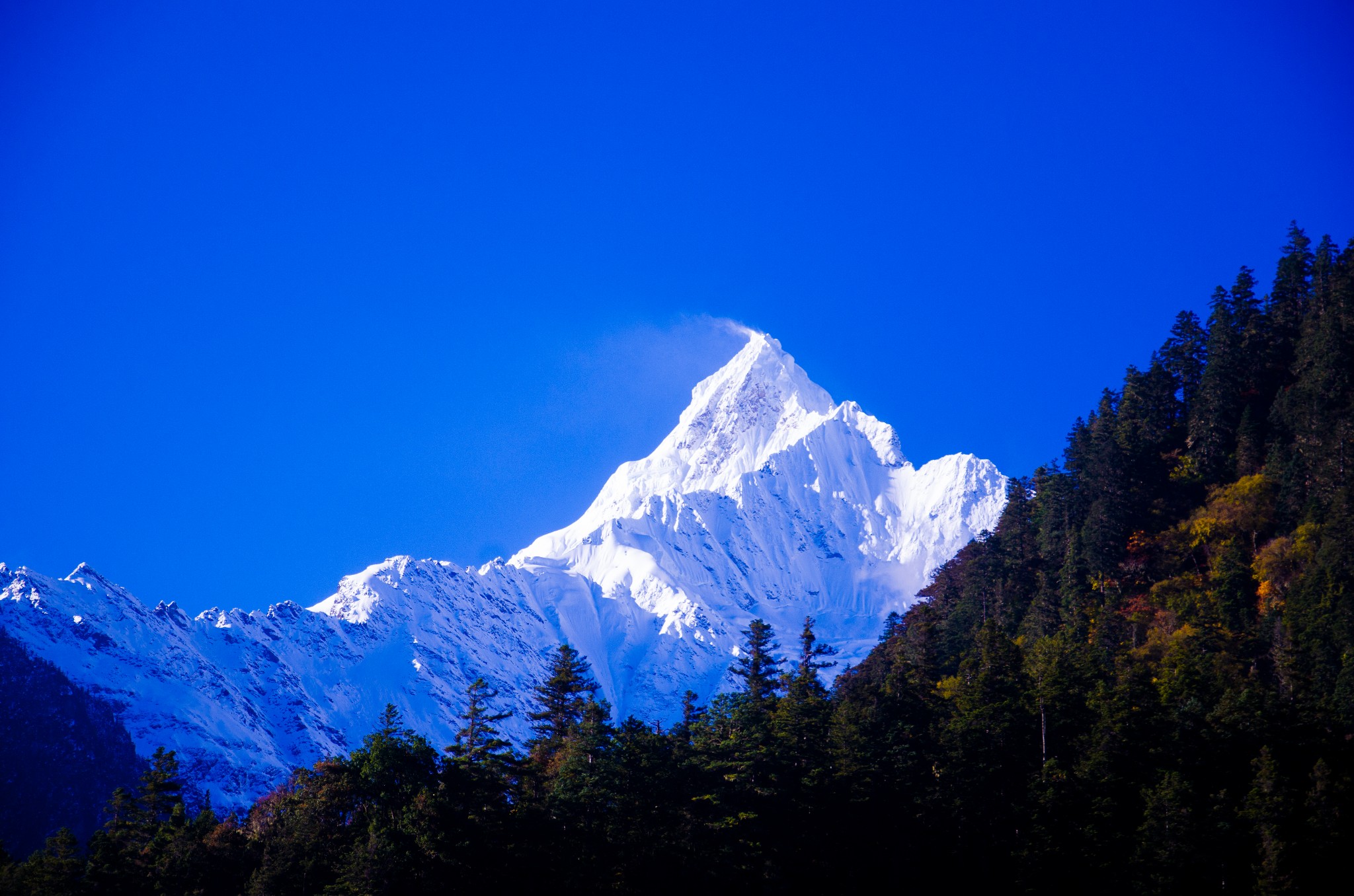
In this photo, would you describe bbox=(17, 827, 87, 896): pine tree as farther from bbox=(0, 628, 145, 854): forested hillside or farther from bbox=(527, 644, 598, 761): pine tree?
bbox=(0, 628, 145, 854): forested hillside

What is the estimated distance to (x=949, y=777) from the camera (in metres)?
57.9

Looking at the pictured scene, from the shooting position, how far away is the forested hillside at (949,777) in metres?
48.7

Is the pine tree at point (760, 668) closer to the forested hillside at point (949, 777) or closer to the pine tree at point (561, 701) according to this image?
the forested hillside at point (949, 777)

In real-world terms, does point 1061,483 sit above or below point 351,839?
above

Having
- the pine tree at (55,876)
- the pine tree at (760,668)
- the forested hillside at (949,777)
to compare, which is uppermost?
the pine tree at (760,668)

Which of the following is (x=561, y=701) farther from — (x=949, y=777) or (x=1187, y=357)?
(x=1187, y=357)

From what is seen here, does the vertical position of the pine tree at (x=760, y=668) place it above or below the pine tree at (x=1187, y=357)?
below

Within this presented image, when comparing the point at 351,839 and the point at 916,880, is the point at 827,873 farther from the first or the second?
the point at 351,839

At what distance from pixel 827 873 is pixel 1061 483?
5155cm

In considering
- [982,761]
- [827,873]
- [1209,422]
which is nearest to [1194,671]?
[982,761]

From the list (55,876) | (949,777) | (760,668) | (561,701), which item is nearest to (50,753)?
(561,701)

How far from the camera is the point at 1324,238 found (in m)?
90.1

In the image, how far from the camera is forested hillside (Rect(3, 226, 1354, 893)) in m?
48.7

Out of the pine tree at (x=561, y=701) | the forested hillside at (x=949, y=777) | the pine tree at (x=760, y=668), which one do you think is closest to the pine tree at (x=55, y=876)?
the forested hillside at (x=949, y=777)
